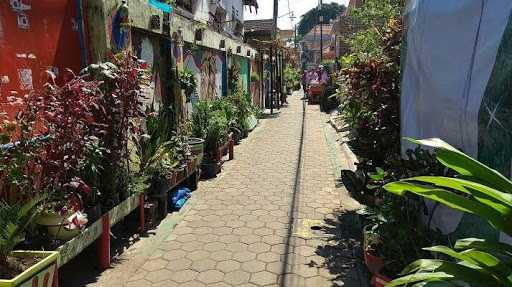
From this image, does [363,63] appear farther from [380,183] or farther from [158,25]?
[158,25]

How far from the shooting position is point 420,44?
4.39 m

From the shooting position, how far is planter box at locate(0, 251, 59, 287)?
2.84m

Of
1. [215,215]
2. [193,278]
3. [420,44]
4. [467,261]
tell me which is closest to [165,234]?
[215,215]

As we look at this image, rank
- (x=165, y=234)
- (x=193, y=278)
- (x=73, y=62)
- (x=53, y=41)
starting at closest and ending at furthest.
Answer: (x=193, y=278) → (x=53, y=41) → (x=73, y=62) → (x=165, y=234)

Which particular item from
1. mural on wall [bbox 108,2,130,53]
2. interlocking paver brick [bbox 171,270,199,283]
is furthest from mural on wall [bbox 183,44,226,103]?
interlocking paver brick [bbox 171,270,199,283]

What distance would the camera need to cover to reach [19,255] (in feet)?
10.8

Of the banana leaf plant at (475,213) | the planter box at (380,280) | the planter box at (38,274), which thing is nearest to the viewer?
the banana leaf plant at (475,213)

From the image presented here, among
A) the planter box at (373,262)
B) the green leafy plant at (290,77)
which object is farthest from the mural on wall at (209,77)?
the green leafy plant at (290,77)

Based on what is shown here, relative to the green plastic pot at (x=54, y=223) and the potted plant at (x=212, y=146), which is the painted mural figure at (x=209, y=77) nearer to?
the potted plant at (x=212, y=146)

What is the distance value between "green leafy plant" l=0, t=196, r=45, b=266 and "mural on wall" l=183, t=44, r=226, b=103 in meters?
5.74

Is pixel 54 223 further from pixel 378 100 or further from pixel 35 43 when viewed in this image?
pixel 378 100

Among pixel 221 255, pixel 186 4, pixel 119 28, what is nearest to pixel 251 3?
pixel 186 4

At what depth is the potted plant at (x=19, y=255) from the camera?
302 cm

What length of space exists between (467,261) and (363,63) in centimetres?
394
